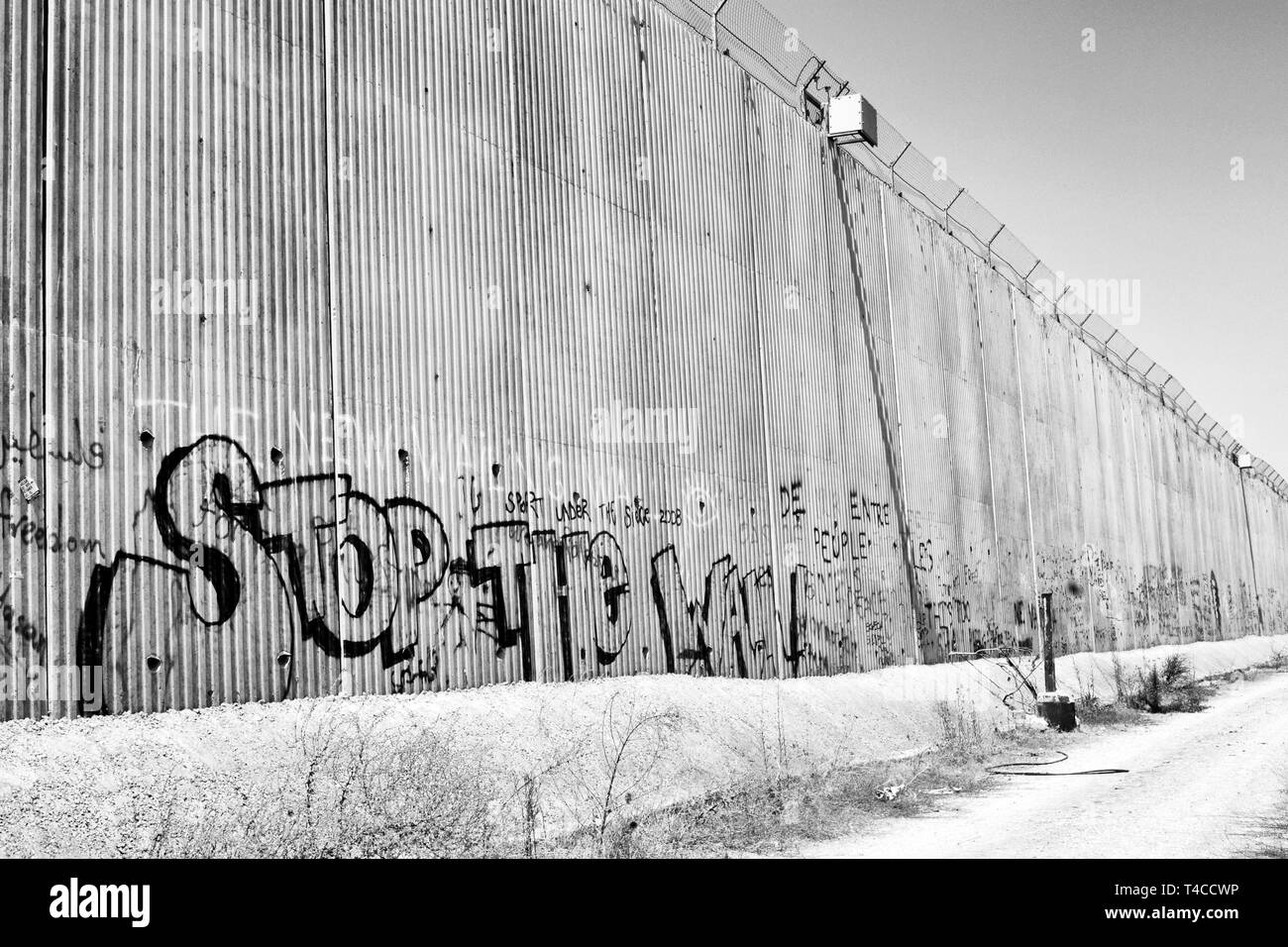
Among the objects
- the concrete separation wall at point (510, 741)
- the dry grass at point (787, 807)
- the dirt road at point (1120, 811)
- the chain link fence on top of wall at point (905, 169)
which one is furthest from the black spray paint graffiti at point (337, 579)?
the chain link fence on top of wall at point (905, 169)

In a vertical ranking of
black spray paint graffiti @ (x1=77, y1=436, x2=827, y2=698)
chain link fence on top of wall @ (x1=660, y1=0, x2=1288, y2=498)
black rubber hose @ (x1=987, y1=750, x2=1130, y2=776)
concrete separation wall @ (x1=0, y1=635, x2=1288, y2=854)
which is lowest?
black rubber hose @ (x1=987, y1=750, x2=1130, y2=776)

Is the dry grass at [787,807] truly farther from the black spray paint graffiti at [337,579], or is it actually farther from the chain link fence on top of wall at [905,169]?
the chain link fence on top of wall at [905,169]

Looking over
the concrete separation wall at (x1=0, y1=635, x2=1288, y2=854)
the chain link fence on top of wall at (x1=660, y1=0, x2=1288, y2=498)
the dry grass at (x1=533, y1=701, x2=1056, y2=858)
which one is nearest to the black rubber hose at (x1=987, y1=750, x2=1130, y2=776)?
the dry grass at (x1=533, y1=701, x2=1056, y2=858)

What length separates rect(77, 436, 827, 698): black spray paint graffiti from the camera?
9.41 m

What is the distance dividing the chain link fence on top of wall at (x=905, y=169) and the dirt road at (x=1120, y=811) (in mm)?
12623

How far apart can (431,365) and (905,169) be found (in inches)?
685

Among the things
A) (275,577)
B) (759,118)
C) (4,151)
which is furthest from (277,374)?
(759,118)

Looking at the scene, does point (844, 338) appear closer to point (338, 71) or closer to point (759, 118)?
point (759, 118)

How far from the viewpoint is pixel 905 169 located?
87.8ft

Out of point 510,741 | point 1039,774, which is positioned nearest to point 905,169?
point 1039,774

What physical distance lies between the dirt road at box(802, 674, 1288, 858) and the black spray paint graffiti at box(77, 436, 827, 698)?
14.3 ft

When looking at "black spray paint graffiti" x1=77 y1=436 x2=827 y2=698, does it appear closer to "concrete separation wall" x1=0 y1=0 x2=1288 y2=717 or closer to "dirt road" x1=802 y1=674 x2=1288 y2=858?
"concrete separation wall" x1=0 y1=0 x2=1288 y2=717

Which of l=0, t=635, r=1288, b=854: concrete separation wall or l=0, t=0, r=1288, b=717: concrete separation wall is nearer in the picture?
l=0, t=635, r=1288, b=854: concrete separation wall

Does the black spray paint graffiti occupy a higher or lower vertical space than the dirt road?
higher
